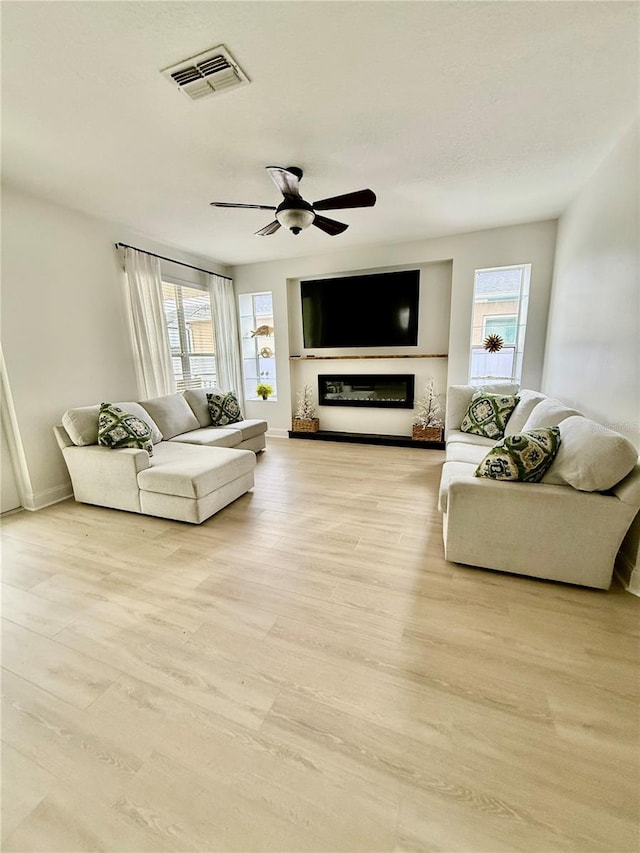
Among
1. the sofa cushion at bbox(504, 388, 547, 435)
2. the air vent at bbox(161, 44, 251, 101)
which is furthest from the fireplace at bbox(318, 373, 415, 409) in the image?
the air vent at bbox(161, 44, 251, 101)

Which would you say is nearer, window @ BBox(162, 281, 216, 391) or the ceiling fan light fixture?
the ceiling fan light fixture

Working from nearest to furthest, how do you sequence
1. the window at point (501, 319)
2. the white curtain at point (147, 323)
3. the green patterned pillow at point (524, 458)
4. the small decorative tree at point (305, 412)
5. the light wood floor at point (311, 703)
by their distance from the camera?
the light wood floor at point (311, 703) < the green patterned pillow at point (524, 458) < the white curtain at point (147, 323) < the window at point (501, 319) < the small decorative tree at point (305, 412)

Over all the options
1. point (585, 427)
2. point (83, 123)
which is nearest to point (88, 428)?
point (83, 123)

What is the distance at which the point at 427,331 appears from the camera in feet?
15.5

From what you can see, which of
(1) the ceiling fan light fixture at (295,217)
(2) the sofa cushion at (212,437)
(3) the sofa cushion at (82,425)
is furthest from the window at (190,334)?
(1) the ceiling fan light fixture at (295,217)

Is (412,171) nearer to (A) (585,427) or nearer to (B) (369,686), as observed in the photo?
(A) (585,427)

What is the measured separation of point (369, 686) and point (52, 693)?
1285mm

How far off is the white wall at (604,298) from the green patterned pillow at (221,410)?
147 inches

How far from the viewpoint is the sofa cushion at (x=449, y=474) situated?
2.20 metres

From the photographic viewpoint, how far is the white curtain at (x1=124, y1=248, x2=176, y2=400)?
3.80 metres

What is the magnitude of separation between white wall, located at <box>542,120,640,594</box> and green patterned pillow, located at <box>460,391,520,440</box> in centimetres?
50

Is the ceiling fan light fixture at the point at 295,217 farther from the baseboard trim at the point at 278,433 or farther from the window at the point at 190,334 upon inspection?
the baseboard trim at the point at 278,433

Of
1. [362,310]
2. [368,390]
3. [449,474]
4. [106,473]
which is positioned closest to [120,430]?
[106,473]

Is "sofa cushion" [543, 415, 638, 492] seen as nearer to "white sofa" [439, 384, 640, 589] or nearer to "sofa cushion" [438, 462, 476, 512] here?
"white sofa" [439, 384, 640, 589]
